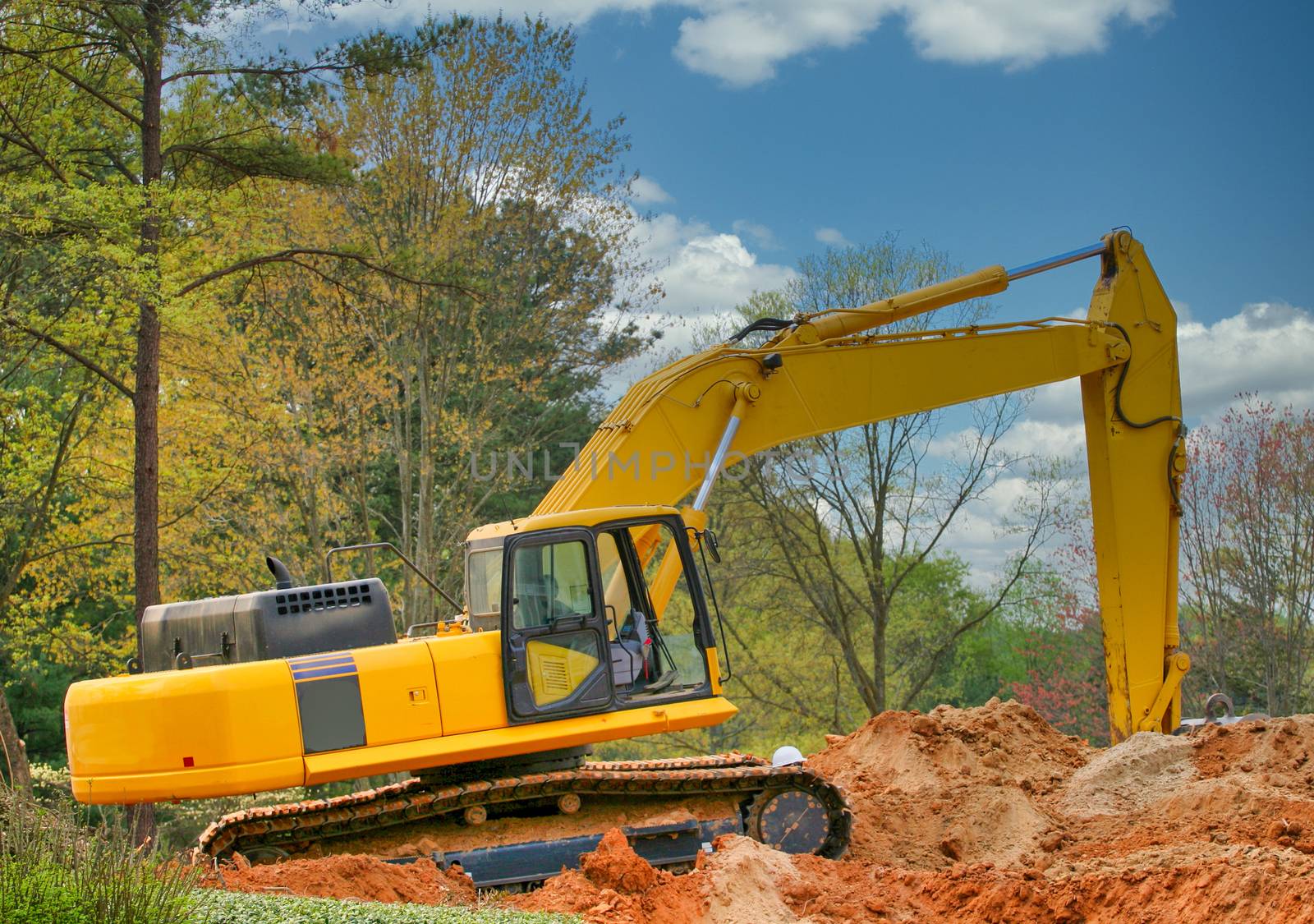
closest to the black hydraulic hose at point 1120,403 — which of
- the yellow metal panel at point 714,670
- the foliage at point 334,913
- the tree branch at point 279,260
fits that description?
the yellow metal panel at point 714,670

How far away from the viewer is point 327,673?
7078mm

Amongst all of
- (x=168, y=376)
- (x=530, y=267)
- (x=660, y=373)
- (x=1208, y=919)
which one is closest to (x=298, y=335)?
(x=168, y=376)

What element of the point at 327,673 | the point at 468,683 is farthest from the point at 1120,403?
the point at 327,673

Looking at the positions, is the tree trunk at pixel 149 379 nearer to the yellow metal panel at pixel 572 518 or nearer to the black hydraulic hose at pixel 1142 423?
the yellow metal panel at pixel 572 518

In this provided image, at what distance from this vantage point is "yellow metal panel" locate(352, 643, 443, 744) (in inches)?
279

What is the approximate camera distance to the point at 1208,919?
5.54 metres

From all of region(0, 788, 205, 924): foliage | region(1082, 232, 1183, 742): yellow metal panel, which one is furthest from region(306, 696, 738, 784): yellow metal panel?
region(1082, 232, 1183, 742): yellow metal panel

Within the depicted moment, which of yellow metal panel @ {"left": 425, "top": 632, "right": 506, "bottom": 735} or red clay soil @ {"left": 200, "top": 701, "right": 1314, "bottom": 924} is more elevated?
yellow metal panel @ {"left": 425, "top": 632, "right": 506, "bottom": 735}

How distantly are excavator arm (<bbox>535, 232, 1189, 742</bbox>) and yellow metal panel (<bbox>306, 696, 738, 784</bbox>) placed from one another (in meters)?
1.83

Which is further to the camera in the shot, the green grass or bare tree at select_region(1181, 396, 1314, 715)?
bare tree at select_region(1181, 396, 1314, 715)

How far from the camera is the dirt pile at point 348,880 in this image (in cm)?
640

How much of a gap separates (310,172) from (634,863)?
33.8 feet

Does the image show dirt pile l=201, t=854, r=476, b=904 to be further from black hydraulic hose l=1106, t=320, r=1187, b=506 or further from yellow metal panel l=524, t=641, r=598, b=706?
black hydraulic hose l=1106, t=320, r=1187, b=506

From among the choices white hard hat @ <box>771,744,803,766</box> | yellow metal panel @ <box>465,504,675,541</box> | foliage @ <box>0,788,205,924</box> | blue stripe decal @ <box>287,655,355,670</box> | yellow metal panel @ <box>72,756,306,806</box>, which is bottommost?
white hard hat @ <box>771,744,803,766</box>
